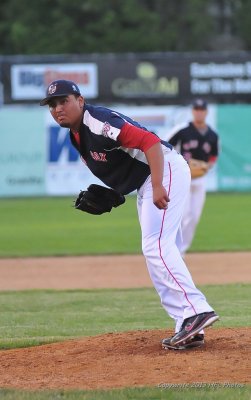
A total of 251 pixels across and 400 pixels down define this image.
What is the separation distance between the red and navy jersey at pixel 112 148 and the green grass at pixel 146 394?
1.53 m

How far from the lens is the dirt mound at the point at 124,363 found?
5.26m

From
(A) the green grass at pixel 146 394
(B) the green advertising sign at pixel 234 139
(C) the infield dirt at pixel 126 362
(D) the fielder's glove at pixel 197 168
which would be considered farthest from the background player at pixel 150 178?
(B) the green advertising sign at pixel 234 139

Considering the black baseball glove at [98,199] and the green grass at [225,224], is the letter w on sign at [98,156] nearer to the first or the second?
the black baseball glove at [98,199]

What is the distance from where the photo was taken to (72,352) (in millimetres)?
6070

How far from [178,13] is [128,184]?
106 ft

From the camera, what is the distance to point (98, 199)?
253 inches

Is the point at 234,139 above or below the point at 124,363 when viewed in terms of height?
below

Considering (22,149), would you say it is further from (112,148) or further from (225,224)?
(112,148)

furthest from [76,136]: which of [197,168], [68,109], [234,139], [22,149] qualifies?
[234,139]

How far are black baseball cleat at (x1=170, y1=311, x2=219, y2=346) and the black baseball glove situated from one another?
0.97m

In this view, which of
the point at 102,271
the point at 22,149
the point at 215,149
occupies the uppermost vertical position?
the point at 215,149

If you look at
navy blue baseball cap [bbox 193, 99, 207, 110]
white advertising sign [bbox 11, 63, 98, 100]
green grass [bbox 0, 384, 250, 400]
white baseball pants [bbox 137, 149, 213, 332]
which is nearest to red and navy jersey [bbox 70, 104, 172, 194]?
white baseball pants [bbox 137, 149, 213, 332]

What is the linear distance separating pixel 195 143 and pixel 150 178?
6.02 meters

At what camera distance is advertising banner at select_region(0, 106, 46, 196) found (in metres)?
22.8
